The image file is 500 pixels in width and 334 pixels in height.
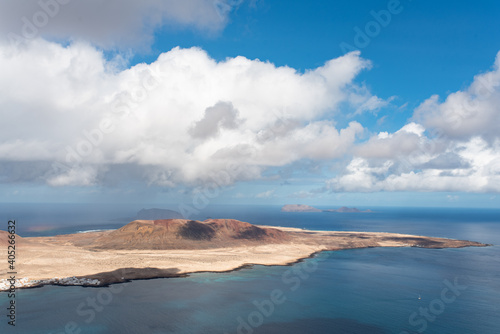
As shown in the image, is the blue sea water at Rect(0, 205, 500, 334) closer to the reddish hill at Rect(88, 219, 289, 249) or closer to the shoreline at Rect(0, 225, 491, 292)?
the shoreline at Rect(0, 225, 491, 292)

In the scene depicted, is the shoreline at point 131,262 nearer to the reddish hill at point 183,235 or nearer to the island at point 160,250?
the island at point 160,250

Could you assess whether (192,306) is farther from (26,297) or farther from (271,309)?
(26,297)

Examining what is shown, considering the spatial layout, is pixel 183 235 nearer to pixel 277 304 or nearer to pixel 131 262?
pixel 131 262

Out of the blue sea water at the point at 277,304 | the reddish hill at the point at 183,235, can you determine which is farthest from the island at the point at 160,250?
the blue sea water at the point at 277,304

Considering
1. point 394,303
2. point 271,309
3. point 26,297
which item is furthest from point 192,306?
point 394,303

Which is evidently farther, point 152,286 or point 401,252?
point 401,252

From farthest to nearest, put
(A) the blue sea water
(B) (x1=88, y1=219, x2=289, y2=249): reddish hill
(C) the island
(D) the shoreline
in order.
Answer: (B) (x1=88, y1=219, x2=289, y2=249): reddish hill → (C) the island → (D) the shoreline → (A) the blue sea water

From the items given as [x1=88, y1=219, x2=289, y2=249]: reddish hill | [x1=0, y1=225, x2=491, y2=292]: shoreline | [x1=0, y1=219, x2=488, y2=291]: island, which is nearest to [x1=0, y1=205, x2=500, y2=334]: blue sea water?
[x1=0, y1=225, x2=491, y2=292]: shoreline

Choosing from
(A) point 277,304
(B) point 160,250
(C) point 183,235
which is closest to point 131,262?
(B) point 160,250

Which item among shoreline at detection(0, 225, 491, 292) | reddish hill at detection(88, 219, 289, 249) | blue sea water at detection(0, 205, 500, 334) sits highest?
reddish hill at detection(88, 219, 289, 249)
